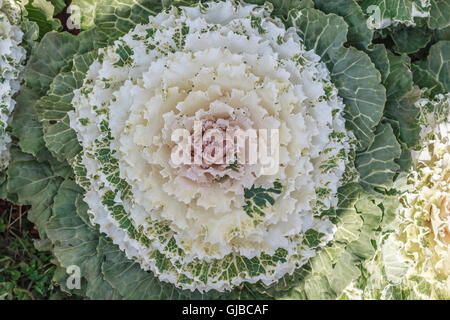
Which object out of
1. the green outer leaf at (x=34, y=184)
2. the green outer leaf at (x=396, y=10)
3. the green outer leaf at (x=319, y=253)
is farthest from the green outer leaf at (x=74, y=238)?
the green outer leaf at (x=396, y=10)

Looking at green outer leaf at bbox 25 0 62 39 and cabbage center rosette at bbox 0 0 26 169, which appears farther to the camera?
green outer leaf at bbox 25 0 62 39

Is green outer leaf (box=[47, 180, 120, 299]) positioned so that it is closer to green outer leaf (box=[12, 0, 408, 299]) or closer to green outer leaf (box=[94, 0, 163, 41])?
green outer leaf (box=[12, 0, 408, 299])

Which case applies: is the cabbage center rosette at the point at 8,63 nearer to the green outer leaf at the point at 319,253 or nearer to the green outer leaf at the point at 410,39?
the green outer leaf at the point at 319,253

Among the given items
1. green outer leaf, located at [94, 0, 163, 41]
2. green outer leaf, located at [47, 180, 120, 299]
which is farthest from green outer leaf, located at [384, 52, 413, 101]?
green outer leaf, located at [47, 180, 120, 299]

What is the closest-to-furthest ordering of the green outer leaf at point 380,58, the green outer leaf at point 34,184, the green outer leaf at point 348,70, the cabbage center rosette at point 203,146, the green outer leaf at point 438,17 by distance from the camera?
the cabbage center rosette at point 203,146 → the green outer leaf at point 348,70 → the green outer leaf at point 380,58 → the green outer leaf at point 34,184 → the green outer leaf at point 438,17

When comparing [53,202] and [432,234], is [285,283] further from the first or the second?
[53,202]

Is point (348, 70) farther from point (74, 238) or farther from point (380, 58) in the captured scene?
point (74, 238)

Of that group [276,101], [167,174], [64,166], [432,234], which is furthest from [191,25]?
[432,234]
